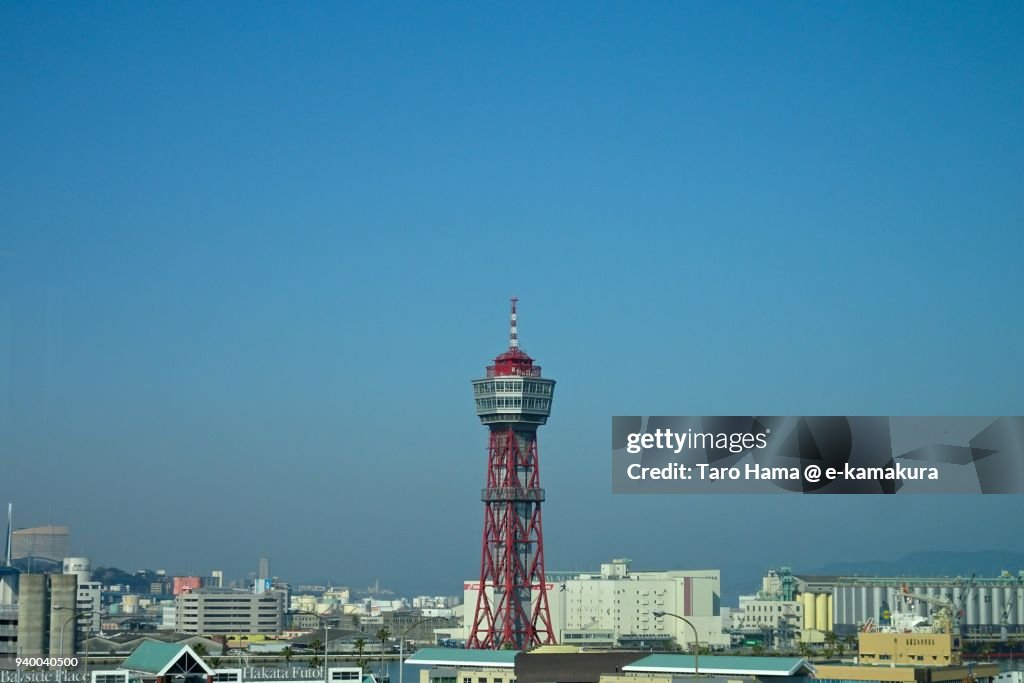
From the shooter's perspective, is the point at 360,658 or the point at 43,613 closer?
the point at 43,613

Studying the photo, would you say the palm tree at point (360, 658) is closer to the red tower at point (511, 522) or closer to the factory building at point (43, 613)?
the red tower at point (511, 522)

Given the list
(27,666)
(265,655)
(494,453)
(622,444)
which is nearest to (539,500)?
(494,453)

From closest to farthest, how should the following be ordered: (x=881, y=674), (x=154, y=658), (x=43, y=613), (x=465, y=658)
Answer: (x=154, y=658), (x=43, y=613), (x=881, y=674), (x=465, y=658)

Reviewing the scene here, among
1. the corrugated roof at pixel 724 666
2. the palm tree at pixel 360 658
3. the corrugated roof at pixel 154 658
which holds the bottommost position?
the palm tree at pixel 360 658

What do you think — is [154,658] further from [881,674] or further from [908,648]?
[908,648]

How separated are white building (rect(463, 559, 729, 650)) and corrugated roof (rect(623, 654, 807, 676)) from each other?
11251cm

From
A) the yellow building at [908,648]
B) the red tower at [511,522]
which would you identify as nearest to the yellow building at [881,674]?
the yellow building at [908,648]

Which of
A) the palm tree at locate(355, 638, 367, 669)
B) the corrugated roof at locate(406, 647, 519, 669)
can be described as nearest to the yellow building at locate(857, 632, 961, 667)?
the corrugated roof at locate(406, 647, 519, 669)

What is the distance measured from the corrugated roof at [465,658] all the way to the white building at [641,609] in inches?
3724

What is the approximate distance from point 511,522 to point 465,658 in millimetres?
47902

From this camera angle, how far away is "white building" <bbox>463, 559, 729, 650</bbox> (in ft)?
603

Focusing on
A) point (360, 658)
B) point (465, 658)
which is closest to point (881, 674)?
point (465, 658)

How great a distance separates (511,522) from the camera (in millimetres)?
132375

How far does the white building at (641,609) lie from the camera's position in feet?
603
